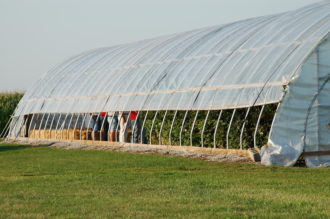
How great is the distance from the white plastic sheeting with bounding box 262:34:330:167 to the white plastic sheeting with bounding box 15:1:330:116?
323mm

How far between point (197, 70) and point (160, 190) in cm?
1536

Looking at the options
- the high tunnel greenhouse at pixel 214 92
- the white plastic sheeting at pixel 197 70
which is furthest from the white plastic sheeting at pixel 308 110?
the white plastic sheeting at pixel 197 70

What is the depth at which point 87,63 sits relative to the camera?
1777 inches

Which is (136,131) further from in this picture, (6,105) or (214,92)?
(6,105)

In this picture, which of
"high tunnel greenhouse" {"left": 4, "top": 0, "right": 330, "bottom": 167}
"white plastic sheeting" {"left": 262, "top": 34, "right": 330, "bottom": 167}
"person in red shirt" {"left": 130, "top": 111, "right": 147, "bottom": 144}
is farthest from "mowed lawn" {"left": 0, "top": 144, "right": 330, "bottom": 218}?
"person in red shirt" {"left": 130, "top": 111, "right": 147, "bottom": 144}

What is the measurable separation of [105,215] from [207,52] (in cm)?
2037

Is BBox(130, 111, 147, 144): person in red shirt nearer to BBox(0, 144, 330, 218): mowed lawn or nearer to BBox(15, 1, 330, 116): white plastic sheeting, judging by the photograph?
BBox(15, 1, 330, 116): white plastic sheeting

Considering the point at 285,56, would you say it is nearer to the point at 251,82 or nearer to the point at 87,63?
the point at 251,82

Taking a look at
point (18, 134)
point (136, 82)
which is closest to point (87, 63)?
point (18, 134)

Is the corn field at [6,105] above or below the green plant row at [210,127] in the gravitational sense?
above

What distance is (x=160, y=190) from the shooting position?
16.6 metres

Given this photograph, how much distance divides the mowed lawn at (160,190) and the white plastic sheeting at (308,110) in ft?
6.02

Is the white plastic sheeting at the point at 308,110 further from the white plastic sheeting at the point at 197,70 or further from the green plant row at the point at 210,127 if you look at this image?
the green plant row at the point at 210,127

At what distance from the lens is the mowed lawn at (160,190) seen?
13195 millimetres
